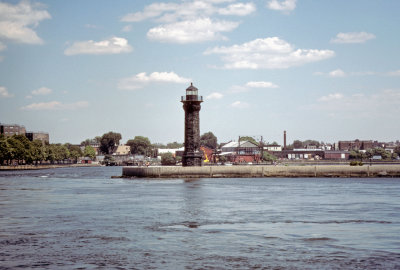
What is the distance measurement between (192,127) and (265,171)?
1435 centimetres

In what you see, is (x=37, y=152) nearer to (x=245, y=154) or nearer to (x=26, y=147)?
(x=26, y=147)

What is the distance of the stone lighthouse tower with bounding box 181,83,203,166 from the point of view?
87500 mm

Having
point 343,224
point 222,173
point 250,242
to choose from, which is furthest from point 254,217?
point 222,173

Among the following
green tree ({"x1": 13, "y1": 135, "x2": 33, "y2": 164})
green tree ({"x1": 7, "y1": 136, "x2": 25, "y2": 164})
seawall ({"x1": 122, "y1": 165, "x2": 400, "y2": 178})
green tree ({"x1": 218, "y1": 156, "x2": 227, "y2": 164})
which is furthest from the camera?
green tree ({"x1": 218, "y1": 156, "x2": 227, "y2": 164})

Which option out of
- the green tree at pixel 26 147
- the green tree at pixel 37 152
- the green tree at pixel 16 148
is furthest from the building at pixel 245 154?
the green tree at pixel 16 148

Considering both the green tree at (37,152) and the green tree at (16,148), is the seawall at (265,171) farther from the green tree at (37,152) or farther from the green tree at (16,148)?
the green tree at (37,152)

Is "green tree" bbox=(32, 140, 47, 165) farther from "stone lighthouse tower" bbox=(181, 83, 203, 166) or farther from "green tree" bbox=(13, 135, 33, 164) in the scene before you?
"stone lighthouse tower" bbox=(181, 83, 203, 166)

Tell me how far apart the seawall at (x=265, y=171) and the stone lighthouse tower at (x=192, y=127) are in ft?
9.33

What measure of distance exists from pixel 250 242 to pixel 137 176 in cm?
7032

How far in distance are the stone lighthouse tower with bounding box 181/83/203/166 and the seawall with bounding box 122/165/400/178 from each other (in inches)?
112

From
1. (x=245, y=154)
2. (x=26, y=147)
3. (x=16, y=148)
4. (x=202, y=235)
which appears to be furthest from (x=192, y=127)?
(x=245, y=154)

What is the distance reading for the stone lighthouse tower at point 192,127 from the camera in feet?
287

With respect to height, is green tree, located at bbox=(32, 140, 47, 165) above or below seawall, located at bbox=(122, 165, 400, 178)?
above

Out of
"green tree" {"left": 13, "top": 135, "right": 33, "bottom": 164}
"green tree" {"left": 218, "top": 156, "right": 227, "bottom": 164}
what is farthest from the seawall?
"green tree" {"left": 218, "top": 156, "right": 227, "bottom": 164}
